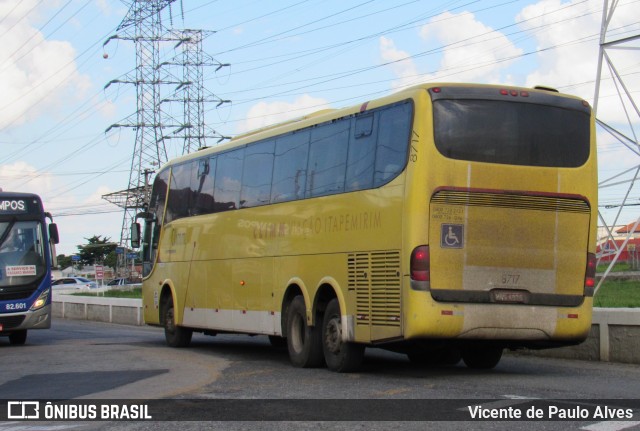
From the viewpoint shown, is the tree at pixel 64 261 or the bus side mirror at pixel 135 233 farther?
the tree at pixel 64 261

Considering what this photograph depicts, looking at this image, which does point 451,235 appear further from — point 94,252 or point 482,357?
point 94,252

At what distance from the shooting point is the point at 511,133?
12.2m

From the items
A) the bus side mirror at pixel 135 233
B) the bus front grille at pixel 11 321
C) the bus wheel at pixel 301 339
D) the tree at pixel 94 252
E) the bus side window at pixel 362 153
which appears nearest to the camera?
the bus side window at pixel 362 153

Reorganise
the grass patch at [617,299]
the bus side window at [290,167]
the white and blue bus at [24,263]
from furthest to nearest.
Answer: the grass patch at [617,299], the white and blue bus at [24,263], the bus side window at [290,167]

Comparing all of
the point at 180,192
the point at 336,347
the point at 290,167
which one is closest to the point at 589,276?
the point at 336,347

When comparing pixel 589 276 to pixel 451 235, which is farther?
pixel 589 276

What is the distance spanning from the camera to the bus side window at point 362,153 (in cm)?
1277

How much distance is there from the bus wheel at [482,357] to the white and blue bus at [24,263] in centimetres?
1018

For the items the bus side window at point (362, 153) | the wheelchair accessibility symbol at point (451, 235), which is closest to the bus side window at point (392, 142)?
the bus side window at point (362, 153)

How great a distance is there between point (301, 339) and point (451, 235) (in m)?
3.68

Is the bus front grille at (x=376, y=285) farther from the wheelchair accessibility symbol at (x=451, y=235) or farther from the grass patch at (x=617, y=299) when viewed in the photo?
the grass patch at (x=617, y=299)

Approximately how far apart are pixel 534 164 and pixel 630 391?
10.1 feet

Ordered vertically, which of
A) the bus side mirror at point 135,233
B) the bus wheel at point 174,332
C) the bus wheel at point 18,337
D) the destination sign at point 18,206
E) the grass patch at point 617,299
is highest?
the destination sign at point 18,206

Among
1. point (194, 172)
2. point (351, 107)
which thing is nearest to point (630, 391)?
point (351, 107)
